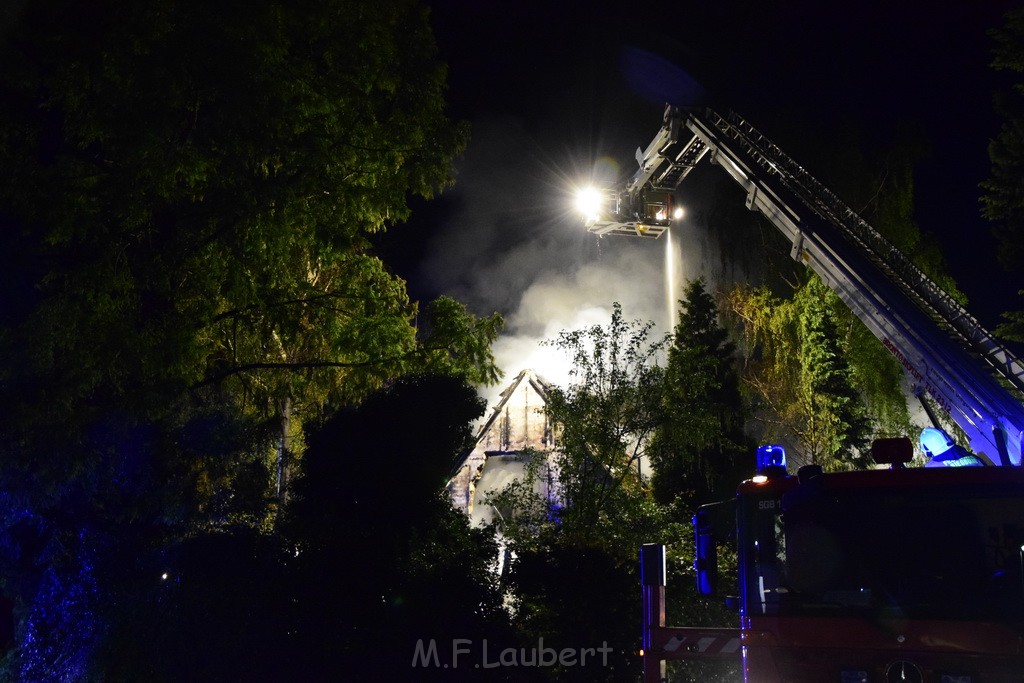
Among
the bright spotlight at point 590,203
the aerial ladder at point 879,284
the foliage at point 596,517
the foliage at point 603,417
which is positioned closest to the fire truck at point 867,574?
the aerial ladder at point 879,284

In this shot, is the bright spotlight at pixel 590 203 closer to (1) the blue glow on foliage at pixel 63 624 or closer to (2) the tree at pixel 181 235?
(2) the tree at pixel 181 235

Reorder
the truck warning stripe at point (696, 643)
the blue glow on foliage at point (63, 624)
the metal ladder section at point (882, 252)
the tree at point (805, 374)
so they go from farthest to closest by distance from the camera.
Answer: the tree at point (805, 374) → the blue glow on foliage at point (63, 624) → the metal ladder section at point (882, 252) → the truck warning stripe at point (696, 643)

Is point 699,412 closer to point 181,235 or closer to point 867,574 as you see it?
point 867,574

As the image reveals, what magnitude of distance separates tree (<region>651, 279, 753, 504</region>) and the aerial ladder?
2741 millimetres

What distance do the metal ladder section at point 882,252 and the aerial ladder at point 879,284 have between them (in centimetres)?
2

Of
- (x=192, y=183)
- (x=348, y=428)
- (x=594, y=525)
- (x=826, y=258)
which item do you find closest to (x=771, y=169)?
(x=826, y=258)

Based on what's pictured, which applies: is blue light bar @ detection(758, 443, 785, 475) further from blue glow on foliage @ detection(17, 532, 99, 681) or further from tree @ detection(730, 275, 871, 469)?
tree @ detection(730, 275, 871, 469)

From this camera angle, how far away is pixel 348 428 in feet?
35.1

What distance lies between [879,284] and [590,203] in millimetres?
9553

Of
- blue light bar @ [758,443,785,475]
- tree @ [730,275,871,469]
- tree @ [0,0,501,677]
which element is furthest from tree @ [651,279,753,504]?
blue light bar @ [758,443,785,475]

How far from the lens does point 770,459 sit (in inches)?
218

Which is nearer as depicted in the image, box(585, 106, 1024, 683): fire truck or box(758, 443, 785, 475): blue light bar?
box(585, 106, 1024, 683): fire truck

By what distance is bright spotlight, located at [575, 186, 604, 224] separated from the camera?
61.1 ft

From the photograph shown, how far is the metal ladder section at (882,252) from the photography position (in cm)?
908
